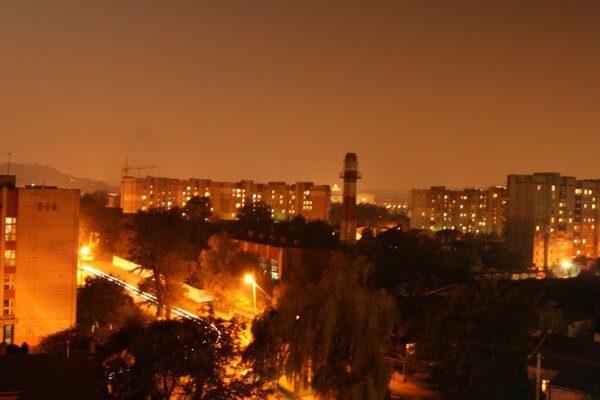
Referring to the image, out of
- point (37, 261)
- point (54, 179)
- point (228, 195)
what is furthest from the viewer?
point (54, 179)

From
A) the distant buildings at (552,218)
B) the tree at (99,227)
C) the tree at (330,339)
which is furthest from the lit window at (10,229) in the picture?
the distant buildings at (552,218)

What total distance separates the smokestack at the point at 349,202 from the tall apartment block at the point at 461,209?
106 feet

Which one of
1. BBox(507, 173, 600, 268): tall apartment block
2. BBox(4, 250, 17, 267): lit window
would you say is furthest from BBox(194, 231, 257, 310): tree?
BBox(507, 173, 600, 268): tall apartment block

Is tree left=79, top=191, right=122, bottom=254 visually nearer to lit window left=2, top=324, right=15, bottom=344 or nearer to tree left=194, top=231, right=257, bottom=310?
tree left=194, top=231, right=257, bottom=310

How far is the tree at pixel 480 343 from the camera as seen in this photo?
17672mm

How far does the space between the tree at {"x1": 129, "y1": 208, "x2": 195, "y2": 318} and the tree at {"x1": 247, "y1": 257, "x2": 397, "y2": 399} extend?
39.1ft

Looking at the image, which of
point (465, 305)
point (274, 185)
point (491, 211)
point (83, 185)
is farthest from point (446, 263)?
point (83, 185)

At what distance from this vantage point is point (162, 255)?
95.0 ft

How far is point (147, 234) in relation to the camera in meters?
29.2

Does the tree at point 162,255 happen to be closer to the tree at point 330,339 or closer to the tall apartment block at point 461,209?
the tree at point 330,339

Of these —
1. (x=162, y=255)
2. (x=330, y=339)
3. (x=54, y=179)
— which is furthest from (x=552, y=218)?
(x=54, y=179)

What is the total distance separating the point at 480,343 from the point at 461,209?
6090cm

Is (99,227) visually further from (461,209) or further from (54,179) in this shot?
(54,179)

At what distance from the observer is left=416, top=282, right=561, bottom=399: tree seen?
1767cm
